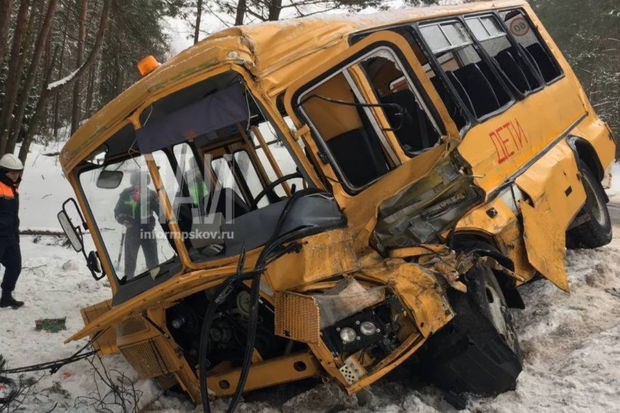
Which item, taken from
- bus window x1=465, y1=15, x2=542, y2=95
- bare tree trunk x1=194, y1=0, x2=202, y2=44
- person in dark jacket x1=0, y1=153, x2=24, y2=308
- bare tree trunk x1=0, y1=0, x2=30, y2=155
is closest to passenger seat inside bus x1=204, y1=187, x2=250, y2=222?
bus window x1=465, y1=15, x2=542, y2=95

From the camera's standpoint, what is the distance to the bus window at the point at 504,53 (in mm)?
5207

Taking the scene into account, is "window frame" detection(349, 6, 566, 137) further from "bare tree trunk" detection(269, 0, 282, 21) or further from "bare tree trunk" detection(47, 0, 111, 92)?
"bare tree trunk" detection(47, 0, 111, 92)

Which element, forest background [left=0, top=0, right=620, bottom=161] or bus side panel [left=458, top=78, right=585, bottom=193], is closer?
bus side panel [left=458, top=78, right=585, bottom=193]

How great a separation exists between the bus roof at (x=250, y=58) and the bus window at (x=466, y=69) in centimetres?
81

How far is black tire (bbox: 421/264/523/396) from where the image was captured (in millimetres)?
3393

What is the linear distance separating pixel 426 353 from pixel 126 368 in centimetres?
277

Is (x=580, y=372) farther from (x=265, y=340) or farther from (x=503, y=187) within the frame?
(x=265, y=340)

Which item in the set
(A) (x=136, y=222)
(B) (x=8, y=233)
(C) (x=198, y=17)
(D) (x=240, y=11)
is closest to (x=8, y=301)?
(B) (x=8, y=233)

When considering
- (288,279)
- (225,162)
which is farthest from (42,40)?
(288,279)

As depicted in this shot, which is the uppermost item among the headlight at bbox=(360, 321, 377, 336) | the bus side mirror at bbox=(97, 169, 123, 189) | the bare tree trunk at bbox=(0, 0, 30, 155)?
the bare tree trunk at bbox=(0, 0, 30, 155)

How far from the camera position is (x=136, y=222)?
154 inches

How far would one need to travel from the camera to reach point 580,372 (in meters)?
3.68

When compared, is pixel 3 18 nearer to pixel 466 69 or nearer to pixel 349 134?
pixel 349 134

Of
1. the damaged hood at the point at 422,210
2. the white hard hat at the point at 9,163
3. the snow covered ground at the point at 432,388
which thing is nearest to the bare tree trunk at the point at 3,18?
the white hard hat at the point at 9,163
